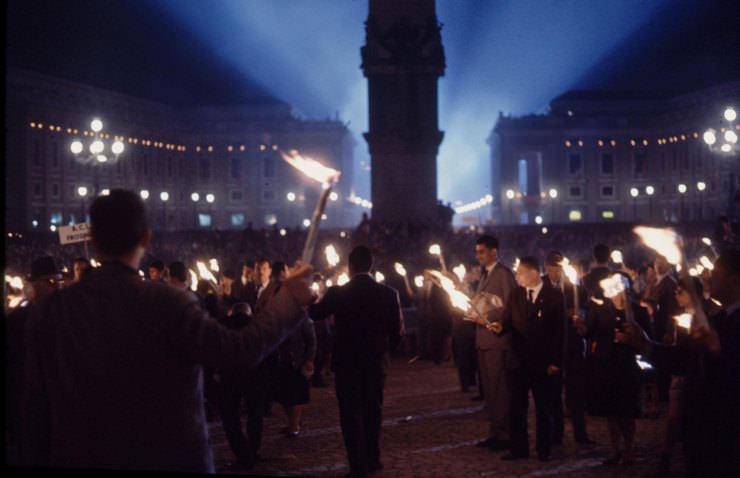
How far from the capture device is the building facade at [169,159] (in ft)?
220

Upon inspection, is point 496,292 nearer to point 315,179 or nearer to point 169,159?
point 315,179

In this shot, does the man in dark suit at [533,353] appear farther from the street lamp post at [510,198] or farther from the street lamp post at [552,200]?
the street lamp post at [552,200]

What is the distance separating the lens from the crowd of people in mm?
3467

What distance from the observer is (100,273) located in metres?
3.54

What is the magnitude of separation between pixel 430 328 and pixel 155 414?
1496cm

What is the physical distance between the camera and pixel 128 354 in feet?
11.3

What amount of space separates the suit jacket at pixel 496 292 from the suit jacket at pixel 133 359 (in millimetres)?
6310

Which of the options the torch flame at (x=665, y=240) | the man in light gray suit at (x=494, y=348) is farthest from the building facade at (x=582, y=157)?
the torch flame at (x=665, y=240)

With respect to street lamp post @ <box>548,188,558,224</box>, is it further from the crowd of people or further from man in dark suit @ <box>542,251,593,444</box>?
man in dark suit @ <box>542,251,593,444</box>

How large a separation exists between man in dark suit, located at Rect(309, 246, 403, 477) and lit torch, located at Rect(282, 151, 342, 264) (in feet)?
12.4

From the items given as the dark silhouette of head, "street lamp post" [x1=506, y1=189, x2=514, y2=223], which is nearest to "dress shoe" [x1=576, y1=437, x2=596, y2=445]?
the dark silhouette of head

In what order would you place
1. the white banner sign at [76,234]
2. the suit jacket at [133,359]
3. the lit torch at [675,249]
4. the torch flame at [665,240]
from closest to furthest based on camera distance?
the suit jacket at [133,359] → the lit torch at [675,249] → the torch flame at [665,240] → the white banner sign at [76,234]

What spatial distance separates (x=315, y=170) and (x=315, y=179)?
0.04 m

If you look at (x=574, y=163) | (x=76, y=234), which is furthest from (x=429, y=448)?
(x=574, y=163)
